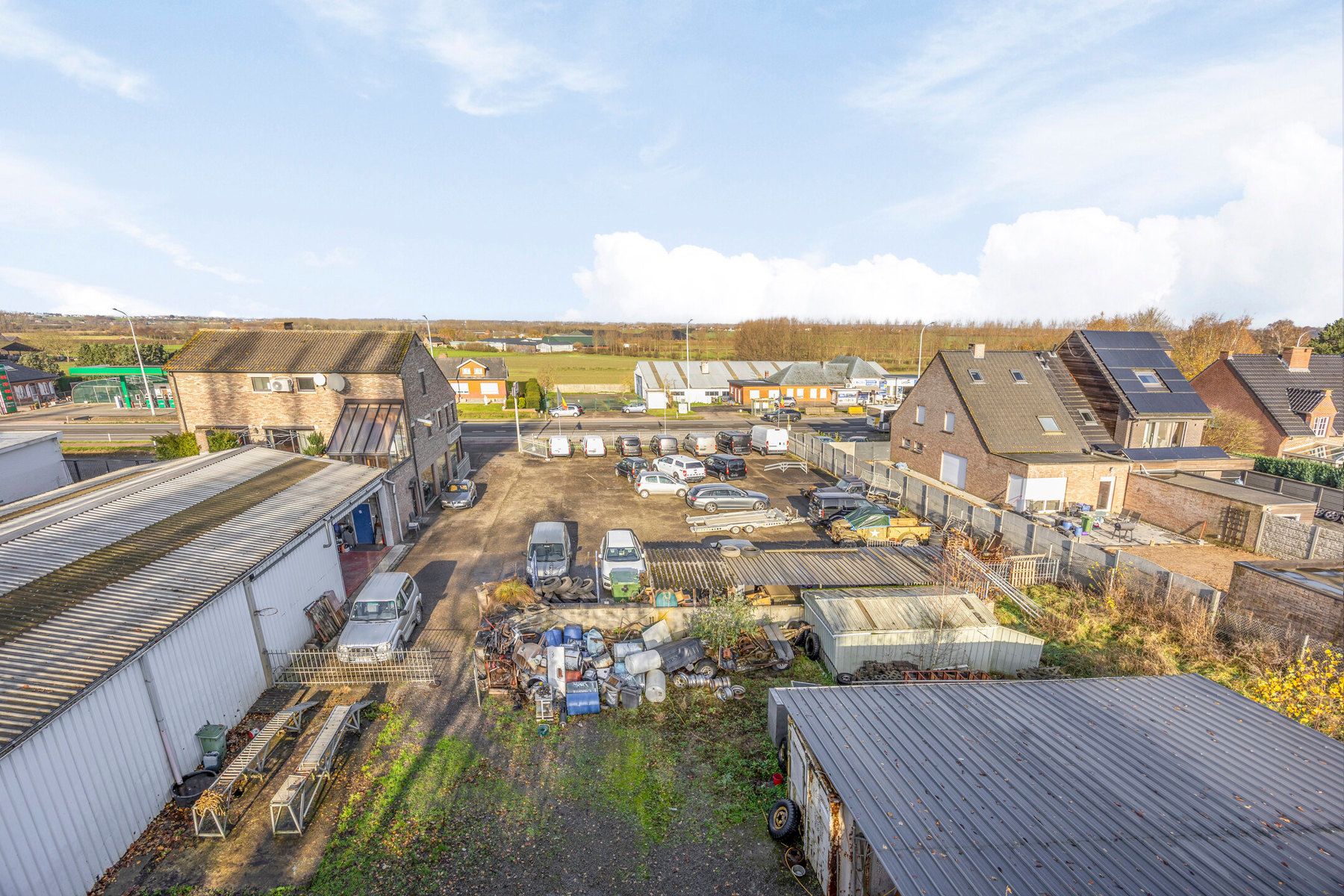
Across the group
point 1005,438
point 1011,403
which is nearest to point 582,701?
point 1005,438

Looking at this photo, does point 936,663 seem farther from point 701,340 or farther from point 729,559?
point 701,340

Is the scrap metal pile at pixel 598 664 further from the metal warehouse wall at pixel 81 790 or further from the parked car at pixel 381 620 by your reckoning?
the metal warehouse wall at pixel 81 790

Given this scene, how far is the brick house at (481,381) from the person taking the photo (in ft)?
215

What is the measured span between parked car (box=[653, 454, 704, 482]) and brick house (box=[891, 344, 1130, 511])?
1208 cm

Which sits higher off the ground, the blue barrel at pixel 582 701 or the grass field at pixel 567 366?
the grass field at pixel 567 366

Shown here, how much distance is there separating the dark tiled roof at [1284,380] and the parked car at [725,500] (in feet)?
103

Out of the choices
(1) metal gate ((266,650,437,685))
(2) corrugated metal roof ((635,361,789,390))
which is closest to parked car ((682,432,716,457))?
(1) metal gate ((266,650,437,685))

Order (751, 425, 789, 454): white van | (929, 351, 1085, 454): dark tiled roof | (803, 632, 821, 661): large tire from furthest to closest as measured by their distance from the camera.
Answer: (751, 425, 789, 454): white van → (929, 351, 1085, 454): dark tiled roof → (803, 632, 821, 661): large tire

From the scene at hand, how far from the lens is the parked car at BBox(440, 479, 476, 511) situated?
26.6m

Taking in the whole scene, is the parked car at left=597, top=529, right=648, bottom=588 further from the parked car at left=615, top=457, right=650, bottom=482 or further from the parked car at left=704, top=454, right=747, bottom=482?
the parked car at left=704, top=454, right=747, bottom=482

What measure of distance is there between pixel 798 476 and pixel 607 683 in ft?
73.2

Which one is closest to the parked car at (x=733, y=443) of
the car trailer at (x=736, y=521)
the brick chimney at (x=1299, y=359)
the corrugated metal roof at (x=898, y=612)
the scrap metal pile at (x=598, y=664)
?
the car trailer at (x=736, y=521)

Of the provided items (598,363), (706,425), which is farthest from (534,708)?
(598,363)

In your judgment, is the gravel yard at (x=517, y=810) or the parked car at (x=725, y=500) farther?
the parked car at (x=725, y=500)
